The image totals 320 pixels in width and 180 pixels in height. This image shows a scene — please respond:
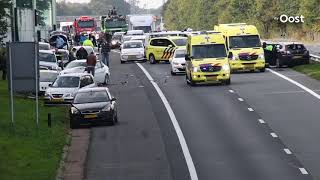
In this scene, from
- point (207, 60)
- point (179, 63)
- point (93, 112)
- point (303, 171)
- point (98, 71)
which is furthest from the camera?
point (179, 63)

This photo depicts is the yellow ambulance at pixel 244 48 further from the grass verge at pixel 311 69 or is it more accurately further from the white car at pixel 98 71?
the white car at pixel 98 71

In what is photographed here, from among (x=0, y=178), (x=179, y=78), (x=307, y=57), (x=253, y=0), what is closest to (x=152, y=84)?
(x=179, y=78)

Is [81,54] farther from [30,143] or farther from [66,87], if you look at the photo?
[30,143]

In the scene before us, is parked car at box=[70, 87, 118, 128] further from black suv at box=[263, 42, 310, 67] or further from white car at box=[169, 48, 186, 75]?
black suv at box=[263, 42, 310, 67]

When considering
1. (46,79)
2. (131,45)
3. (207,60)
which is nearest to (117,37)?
(131,45)

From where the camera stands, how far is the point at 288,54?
49.8 metres

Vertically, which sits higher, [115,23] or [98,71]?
[115,23]

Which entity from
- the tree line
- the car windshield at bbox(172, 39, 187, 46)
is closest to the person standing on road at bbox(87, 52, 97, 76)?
the car windshield at bbox(172, 39, 187, 46)

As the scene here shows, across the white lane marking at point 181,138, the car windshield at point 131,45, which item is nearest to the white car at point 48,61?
the white lane marking at point 181,138

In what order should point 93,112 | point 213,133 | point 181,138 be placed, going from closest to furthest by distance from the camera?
1. point 181,138
2. point 213,133
3. point 93,112

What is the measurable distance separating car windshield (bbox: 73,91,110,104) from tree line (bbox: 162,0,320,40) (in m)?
48.2

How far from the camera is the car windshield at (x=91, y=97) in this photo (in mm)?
31234

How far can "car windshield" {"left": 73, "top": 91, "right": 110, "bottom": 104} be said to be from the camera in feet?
102

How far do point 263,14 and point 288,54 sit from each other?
157ft
